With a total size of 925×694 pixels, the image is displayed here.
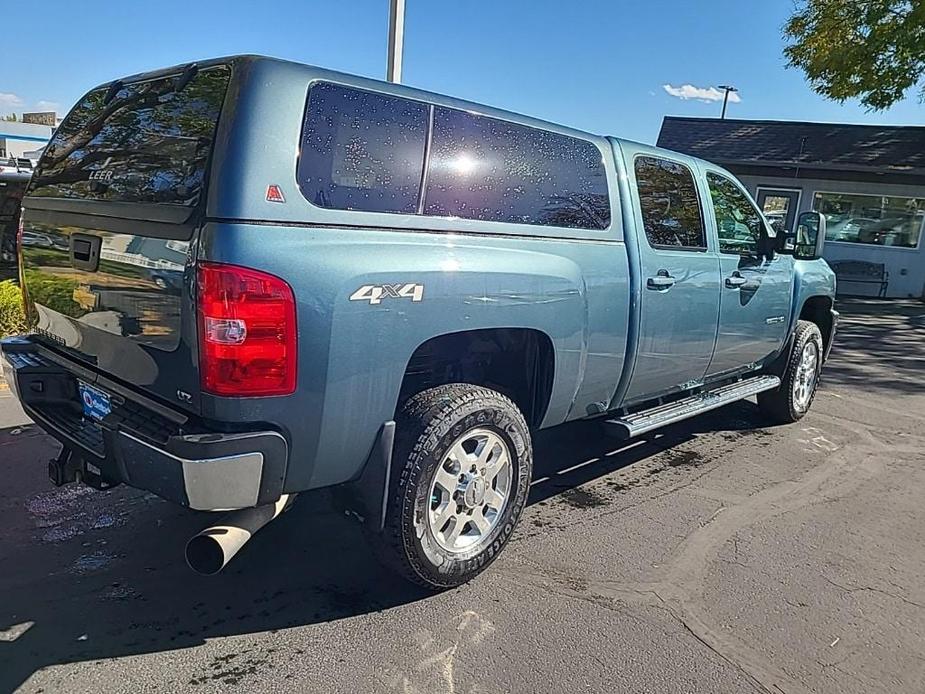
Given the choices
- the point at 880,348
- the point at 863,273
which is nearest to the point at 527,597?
the point at 880,348

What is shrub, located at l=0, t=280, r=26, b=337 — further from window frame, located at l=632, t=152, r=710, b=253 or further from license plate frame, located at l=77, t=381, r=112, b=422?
window frame, located at l=632, t=152, r=710, b=253

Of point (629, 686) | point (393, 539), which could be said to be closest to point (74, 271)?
point (393, 539)

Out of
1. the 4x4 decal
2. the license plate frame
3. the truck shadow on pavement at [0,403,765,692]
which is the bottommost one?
the truck shadow on pavement at [0,403,765,692]

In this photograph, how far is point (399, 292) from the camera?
278 centimetres

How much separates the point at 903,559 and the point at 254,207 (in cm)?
366

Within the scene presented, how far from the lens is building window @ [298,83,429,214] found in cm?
266

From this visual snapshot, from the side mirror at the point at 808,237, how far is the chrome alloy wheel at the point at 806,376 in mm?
776

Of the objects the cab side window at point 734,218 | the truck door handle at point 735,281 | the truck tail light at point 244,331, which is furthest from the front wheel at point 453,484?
the cab side window at point 734,218

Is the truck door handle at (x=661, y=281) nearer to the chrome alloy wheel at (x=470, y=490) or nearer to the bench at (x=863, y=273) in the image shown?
the chrome alloy wheel at (x=470, y=490)

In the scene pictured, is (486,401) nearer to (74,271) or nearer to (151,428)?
(151,428)

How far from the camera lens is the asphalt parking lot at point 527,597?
2.71m

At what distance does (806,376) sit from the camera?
248 inches

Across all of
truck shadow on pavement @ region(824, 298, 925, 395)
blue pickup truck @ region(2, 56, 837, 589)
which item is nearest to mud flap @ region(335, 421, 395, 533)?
blue pickup truck @ region(2, 56, 837, 589)

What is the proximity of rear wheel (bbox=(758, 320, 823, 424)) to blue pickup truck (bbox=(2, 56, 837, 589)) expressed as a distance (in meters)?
2.35
